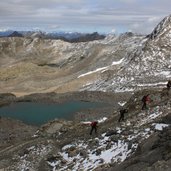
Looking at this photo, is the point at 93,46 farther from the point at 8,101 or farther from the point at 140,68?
the point at 8,101

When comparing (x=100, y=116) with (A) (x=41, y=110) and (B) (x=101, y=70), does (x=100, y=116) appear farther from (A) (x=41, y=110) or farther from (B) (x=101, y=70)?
(B) (x=101, y=70)

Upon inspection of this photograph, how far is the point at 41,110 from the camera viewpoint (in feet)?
270

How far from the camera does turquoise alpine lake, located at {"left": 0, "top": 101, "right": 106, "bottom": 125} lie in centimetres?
7356

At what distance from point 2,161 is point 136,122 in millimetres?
11096

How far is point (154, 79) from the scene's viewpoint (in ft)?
348

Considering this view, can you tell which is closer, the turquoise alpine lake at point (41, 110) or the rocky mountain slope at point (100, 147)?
the rocky mountain slope at point (100, 147)

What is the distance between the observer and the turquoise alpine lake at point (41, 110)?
2896 inches

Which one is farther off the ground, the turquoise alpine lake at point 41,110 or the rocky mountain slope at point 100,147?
the rocky mountain slope at point 100,147

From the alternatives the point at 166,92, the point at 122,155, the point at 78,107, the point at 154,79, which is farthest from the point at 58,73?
the point at 122,155

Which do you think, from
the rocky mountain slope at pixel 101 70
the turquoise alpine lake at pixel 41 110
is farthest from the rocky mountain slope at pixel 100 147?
the rocky mountain slope at pixel 101 70

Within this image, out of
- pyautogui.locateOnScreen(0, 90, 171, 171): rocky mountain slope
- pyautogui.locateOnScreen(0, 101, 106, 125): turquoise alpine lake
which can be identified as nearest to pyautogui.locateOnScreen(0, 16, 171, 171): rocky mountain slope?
pyautogui.locateOnScreen(0, 90, 171, 171): rocky mountain slope

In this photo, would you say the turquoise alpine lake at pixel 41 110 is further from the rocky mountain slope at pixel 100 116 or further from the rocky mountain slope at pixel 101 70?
the rocky mountain slope at pixel 101 70

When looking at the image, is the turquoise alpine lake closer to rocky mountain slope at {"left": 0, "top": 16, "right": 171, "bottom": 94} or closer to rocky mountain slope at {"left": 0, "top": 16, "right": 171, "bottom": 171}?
rocky mountain slope at {"left": 0, "top": 16, "right": 171, "bottom": 171}

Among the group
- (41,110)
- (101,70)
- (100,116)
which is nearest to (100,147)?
(100,116)
